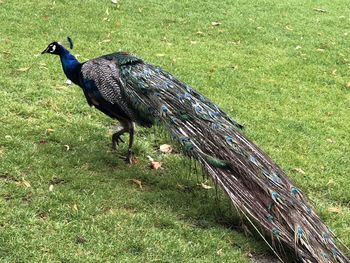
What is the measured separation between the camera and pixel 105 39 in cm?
824

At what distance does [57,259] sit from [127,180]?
1222 millimetres

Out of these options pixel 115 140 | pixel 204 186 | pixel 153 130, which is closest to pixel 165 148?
pixel 153 130

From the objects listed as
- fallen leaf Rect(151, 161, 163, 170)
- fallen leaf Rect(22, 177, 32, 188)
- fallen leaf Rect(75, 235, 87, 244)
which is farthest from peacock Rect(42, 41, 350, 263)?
fallen leaf Rect(75, 235, 87, 244)

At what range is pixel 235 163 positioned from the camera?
4.20m

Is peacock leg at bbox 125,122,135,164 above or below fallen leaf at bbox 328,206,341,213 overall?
above

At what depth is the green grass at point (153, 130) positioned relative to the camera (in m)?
4.02

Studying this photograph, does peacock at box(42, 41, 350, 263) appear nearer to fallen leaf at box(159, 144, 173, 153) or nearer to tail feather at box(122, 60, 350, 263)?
tail feather at box(122, 60, 350, 263)

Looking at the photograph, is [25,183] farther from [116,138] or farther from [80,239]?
[116,138]

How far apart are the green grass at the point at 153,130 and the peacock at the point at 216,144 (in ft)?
1.10

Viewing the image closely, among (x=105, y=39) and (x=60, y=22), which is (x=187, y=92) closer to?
(x=105, y=39)

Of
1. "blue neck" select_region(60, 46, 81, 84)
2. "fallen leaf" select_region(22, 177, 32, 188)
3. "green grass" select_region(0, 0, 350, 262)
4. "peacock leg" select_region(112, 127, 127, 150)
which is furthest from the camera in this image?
"peacock leg" select_region(112, 127, 127, 150)

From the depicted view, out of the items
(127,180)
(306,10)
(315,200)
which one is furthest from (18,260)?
(306,10)

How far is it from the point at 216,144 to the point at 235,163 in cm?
25

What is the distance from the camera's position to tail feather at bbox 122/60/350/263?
3.78 m
